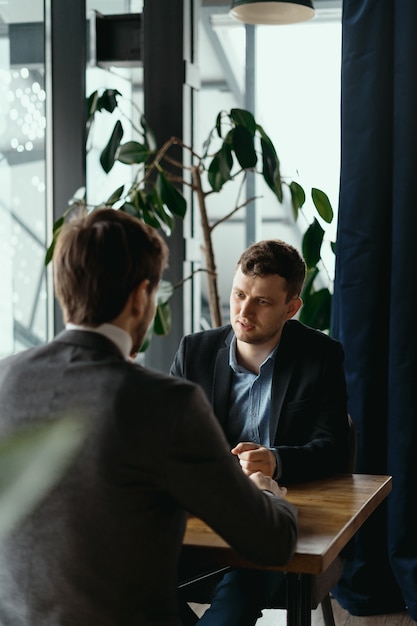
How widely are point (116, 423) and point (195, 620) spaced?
1.06 m

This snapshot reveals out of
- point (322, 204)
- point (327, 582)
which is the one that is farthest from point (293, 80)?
point (327, 582)

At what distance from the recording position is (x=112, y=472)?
1.32m

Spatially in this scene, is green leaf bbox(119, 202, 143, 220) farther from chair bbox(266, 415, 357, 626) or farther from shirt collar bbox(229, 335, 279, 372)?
chair bbox(266, 415, 357, 626)

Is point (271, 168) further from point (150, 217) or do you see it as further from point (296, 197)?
point (150, 217)

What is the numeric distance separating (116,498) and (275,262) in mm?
1202

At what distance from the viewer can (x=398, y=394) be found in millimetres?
3324

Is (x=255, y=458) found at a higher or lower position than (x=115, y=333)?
lower

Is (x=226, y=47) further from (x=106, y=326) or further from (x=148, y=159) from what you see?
(x=106, y=326)

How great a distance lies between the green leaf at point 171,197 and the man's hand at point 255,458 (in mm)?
1374

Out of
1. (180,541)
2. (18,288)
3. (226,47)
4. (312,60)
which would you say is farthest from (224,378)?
(226,47)

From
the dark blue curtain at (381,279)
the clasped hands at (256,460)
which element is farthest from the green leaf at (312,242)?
the clasped hands at (256,460)

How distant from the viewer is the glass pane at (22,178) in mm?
3402

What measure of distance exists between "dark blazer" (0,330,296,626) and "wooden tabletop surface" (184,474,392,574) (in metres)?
0.18

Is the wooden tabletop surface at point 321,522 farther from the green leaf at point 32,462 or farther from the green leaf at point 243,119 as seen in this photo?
the green leaf at point 243,119
